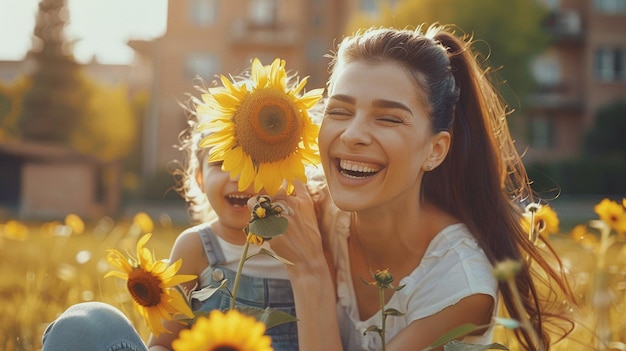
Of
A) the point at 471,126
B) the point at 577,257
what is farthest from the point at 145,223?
the point at 577,257

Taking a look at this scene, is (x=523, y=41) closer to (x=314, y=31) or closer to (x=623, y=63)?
(x=623, y=63)

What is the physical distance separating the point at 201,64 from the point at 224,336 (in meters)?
25.1

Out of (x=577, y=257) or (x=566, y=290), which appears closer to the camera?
(x=566, y=290)

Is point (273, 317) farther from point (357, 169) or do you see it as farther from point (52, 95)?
point (52, 95)

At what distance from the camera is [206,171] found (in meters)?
2.27

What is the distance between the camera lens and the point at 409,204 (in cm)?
220

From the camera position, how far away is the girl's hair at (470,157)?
2131mm

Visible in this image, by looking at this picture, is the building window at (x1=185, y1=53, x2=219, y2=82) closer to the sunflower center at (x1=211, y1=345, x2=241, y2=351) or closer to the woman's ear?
the woman's ear

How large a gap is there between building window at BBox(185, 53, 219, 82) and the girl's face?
23380 mm

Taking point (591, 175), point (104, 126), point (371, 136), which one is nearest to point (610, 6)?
point (591, 175)

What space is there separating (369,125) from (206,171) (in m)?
0.56

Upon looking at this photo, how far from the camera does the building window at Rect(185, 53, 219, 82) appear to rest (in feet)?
83.1

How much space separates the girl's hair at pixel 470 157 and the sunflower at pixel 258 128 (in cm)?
40

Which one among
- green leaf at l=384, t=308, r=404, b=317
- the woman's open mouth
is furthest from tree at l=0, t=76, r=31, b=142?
green leaf at l=384, t=308, r=404, b=317
